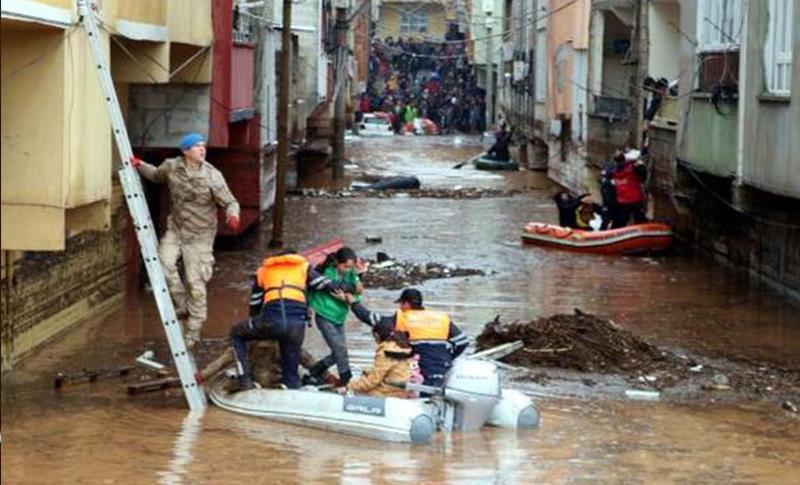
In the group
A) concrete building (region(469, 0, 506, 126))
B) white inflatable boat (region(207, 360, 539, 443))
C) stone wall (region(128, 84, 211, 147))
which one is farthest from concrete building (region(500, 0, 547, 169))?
white inflatable boat (region(207, 360, 539, 443))

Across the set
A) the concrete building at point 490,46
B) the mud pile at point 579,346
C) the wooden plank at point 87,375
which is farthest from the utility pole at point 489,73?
the wooden plank at point 87,375

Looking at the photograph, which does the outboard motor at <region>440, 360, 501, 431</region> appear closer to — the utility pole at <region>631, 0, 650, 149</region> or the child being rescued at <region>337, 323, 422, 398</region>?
the child being rescued at <region>337, 323, 422, 398</region>

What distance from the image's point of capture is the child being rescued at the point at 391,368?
Result: 12320 mm

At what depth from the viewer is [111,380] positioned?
14188mm

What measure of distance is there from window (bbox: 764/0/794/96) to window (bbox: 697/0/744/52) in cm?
169

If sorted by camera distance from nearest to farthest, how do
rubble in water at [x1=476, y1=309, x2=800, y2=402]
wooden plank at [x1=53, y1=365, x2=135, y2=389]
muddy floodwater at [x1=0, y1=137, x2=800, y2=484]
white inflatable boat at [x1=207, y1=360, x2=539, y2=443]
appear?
muddy floodwater at [x1=0, y1=137, x2=800, y2=484] < white inflatable boat at [x1=207, y1=360, x2=539, y2=443] < wooden plank at [x1=53, y1=365, x2=135, y2=389] < rubble in water at [x1=476, y1=309, x2=800, y2=402]

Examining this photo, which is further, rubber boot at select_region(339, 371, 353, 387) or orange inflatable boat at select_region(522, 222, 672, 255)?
orange inflatable boat at select_region(522, 222, 672, 255)

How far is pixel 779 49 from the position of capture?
19391 mm

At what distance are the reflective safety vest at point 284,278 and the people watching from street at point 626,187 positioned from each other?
16625mm

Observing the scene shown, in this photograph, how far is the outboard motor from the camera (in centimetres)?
1173

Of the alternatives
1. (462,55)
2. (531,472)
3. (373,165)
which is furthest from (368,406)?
(462,55)

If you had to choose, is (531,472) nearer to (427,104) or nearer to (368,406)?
(368,406)

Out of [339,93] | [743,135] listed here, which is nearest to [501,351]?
[743,135]

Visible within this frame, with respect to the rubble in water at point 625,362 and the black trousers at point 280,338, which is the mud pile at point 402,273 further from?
the black trousers at point 280,338
